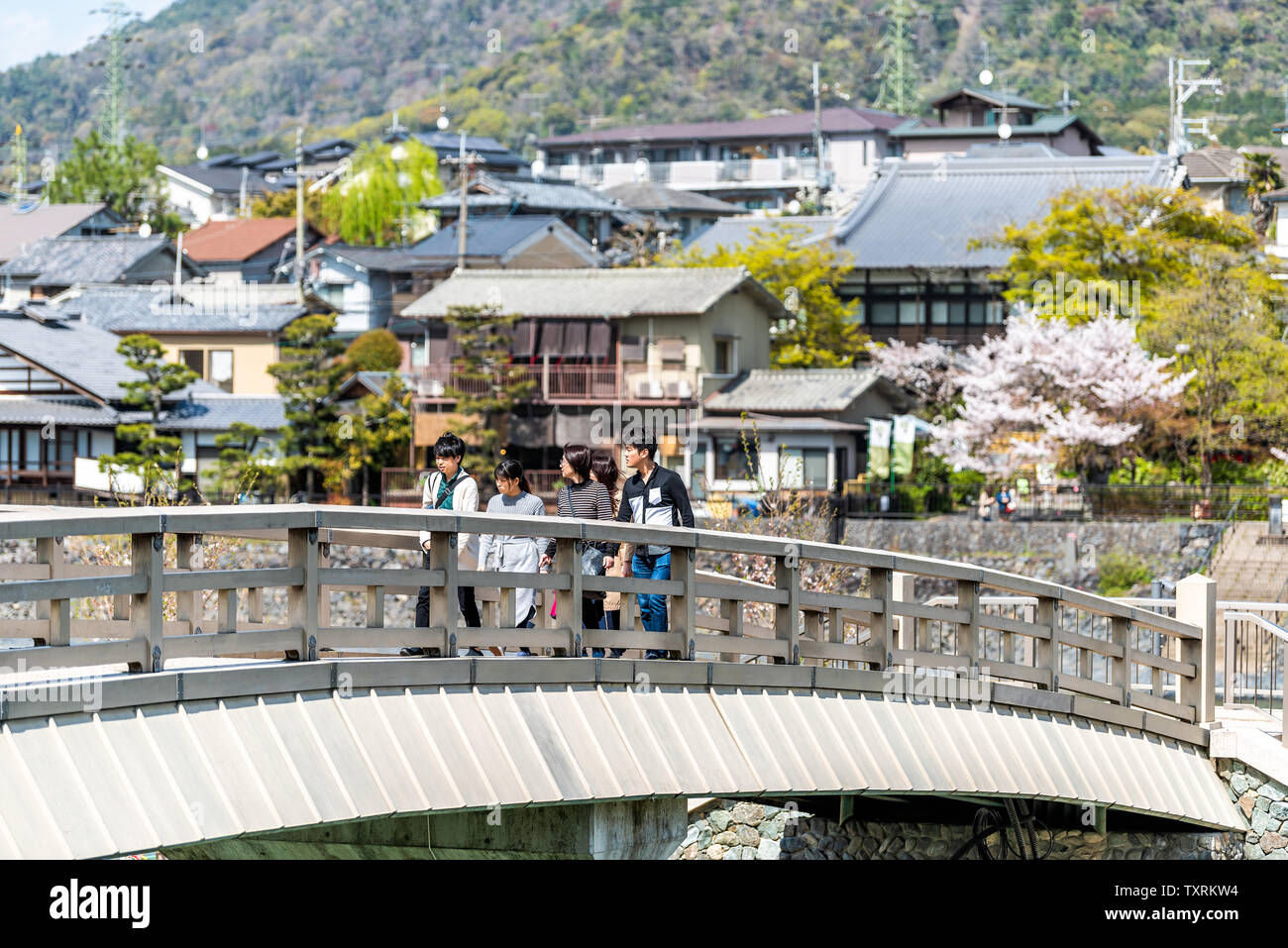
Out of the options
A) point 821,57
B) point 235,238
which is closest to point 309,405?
point 235,238

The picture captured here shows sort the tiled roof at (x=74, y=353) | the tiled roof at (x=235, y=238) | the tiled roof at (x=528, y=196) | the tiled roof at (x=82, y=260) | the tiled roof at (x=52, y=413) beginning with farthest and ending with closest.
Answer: the tiled roof at (x=235, y=238)
the tiled roof at (x=528, y=196)
the tiled roof at (x=82, y=260)
the tiled roof at (x=74, y=353)
the tiled roof at (x=52, y=413)

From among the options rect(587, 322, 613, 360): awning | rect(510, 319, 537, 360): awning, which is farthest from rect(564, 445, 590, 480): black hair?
rect(510, 319, 537, 360): awning

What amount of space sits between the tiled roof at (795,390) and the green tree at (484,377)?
5192 mm

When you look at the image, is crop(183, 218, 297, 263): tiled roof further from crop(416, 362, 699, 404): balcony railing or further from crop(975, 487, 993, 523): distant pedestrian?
crop(975, 487, 993, 523): distant pedestrian

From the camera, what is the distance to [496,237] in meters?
61.0

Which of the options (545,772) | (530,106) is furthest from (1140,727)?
(530,106)

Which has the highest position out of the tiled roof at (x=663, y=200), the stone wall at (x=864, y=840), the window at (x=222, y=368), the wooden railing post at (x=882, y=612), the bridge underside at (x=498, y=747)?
the tiled roof at (x=663, y=200)

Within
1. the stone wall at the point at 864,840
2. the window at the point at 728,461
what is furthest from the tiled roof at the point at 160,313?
the stone wall at the point at 864,840

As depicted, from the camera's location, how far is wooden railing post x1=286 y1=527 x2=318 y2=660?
8.34 metres

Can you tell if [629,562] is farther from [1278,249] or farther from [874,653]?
[1278,249]

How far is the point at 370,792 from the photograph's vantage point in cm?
816

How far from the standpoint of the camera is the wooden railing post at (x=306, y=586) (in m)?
8.34

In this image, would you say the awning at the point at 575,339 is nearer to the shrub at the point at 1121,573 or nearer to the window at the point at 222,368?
the window at the point at 222,368

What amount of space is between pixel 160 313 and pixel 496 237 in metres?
12.6
